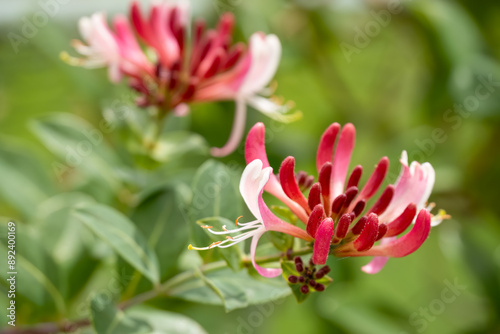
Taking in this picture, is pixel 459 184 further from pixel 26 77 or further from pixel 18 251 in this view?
pixel 26 77

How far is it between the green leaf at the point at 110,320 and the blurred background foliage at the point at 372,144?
25 cm

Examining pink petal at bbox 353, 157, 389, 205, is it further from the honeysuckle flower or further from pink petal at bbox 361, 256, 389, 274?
the honeysuckle flower

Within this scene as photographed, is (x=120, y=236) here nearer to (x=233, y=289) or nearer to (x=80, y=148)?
(x=233, y=289)

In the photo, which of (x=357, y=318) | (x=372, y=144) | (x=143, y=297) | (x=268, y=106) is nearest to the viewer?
(x=143, y=297)

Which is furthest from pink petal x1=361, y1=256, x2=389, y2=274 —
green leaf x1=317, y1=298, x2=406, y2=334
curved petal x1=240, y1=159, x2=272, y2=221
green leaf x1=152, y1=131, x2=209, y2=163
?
green leaf x1=317, y1=298, x2=406, y2=334

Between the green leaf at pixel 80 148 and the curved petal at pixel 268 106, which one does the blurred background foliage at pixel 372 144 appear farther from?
the curved petal at pixel 268 106

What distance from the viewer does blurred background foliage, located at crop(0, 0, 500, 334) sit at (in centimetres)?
129

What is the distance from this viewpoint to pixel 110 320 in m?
0.83

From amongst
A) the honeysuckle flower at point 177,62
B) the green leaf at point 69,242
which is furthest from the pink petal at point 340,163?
the green leaf at point 69,242

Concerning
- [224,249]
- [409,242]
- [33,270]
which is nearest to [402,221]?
[409,242]

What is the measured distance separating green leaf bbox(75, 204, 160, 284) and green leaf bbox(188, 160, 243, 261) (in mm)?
97

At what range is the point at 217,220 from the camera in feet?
2.70

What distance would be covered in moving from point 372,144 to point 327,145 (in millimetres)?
1392

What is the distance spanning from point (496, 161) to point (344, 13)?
0.82 meters
